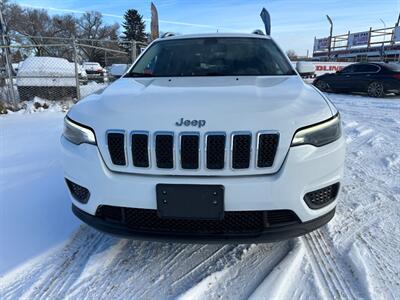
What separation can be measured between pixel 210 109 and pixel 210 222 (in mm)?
687

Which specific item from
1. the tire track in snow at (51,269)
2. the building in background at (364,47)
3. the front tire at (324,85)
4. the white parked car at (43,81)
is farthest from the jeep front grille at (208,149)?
the building in background at (364,47)

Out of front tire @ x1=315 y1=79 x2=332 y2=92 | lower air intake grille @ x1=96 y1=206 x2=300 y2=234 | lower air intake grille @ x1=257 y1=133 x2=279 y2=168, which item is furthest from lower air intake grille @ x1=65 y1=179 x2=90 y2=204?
front tire @ x1=315 y1=79 x2=332 y2=92

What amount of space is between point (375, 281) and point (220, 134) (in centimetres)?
135

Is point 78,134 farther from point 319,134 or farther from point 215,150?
point 319,134

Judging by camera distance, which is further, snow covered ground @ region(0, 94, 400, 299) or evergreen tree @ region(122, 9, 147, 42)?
evergreen tree @ region(122, 9, 147, 42)

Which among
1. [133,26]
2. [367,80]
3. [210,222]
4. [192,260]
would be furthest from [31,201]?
[133,26]

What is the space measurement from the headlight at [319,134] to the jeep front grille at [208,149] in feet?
0.51

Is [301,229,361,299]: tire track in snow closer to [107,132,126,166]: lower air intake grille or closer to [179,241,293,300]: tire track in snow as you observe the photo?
[179,241,293,300]: tire track in snow

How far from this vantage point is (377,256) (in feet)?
7.30

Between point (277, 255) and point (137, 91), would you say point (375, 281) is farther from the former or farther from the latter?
point (137, 91)

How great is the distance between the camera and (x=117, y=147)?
1.92m

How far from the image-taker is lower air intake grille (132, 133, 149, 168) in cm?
187

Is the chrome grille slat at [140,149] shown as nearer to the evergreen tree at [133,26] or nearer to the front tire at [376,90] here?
the front tire at [376,90]

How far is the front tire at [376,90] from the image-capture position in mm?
11523
